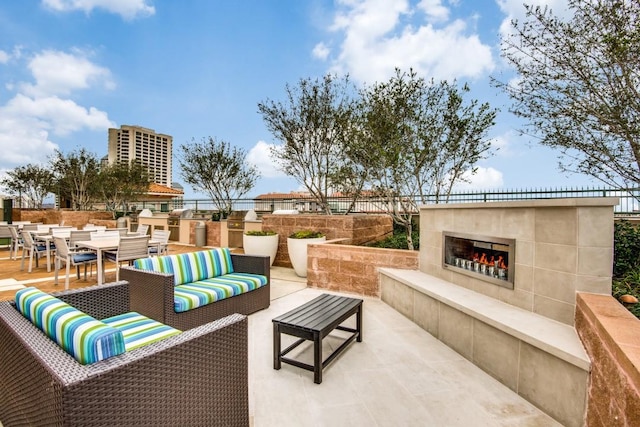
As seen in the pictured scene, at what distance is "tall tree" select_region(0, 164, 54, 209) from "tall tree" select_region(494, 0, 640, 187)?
22087 millimetres

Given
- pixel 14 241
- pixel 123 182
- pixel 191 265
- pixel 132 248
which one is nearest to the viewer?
pixel 191 265

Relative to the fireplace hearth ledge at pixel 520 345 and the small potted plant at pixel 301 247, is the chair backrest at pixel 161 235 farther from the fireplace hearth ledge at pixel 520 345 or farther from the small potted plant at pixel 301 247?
the fireplace hearth ledge at pixel 520 345

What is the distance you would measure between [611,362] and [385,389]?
4.54ft

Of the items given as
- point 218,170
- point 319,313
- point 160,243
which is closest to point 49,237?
point 160,243

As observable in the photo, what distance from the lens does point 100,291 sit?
2412 mm

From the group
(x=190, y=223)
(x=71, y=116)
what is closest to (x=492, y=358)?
(x=190, y=223)

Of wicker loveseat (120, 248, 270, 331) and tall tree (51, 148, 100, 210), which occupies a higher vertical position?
tall tree (51, 148, 100, 210)

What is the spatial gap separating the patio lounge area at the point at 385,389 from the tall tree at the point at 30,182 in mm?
20362

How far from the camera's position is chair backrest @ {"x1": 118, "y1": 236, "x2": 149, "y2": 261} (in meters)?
5.02

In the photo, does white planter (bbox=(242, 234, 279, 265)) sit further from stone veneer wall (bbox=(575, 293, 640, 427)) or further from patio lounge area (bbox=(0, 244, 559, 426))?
stone veneer wall (bbox=(575, 293, 640, 427))

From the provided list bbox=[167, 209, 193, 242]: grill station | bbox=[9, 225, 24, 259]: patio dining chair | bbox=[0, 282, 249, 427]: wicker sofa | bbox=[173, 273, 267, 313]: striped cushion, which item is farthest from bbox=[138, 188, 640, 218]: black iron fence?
bbox=[9, 225, 24, 259]: patio dining chair

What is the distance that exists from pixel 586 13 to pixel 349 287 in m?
4.47

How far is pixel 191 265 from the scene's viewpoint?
3.73m

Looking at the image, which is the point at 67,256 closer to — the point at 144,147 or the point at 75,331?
the point at 75,331
